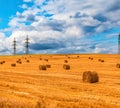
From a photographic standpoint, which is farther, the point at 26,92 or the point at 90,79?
the point at 90,79

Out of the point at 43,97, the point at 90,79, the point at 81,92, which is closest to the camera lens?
the point at 43,97

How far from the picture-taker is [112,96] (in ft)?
52.3

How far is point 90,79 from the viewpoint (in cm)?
2259

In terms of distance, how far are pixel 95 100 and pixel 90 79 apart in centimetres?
788

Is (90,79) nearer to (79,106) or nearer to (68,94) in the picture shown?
(68,94)

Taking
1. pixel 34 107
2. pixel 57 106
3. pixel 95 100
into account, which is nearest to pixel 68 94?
pixel 95 100

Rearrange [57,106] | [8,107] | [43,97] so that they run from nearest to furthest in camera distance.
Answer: [8,107] < [57,106] < [43,97]

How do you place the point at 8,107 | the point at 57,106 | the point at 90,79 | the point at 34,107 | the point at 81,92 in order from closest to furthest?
the point at 8,107 < the point at 34,107 < the point at 57,106 < the point at 81,92 < the point at 90,79

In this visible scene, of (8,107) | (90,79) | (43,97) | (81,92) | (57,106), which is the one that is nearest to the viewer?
(8,107)

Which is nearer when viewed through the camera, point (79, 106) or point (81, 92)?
point (79, 106)

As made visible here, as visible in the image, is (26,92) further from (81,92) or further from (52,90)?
(81,92)

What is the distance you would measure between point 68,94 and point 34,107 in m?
5.66

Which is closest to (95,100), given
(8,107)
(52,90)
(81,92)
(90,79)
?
(81,92)

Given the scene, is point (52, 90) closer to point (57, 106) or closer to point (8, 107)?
point (57, 106)
